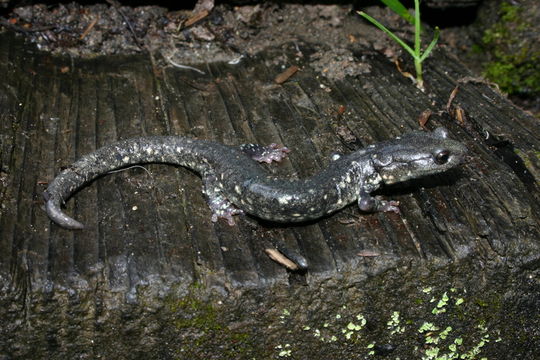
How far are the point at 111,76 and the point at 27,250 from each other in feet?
7.15

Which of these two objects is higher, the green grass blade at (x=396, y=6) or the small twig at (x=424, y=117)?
the green grass blade at (x=396, y=6)

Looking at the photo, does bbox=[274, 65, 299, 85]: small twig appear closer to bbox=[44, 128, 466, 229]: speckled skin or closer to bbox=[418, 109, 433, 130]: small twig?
bbox=[44, 128, 466, 229]: speckled skin

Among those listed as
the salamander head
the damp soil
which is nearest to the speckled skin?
the salamander head

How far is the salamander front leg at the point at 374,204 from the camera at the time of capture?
3.91 m

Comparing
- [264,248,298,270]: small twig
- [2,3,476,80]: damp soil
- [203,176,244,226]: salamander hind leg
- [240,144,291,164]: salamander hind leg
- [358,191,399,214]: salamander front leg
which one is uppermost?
[2,3,476,80]: damp soil

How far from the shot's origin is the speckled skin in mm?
3844

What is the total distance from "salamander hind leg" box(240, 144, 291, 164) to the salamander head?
2.53 feet

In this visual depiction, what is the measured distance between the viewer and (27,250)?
343 cm

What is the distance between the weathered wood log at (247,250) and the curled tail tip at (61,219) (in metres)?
0.05

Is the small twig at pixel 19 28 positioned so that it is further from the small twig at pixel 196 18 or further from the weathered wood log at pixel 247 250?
the small twig at pixel 196 18

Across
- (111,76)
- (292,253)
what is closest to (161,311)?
(292,253)

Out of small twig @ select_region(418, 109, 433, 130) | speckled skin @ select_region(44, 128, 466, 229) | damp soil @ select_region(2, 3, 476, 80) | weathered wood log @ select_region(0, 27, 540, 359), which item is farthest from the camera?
damp soil @ select_region(2, 3, 476, 80)

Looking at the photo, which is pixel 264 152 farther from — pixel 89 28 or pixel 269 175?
pixel 89 28

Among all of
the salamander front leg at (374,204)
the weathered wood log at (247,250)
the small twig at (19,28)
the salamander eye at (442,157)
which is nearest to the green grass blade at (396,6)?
the weathered wood log at (247,250)
